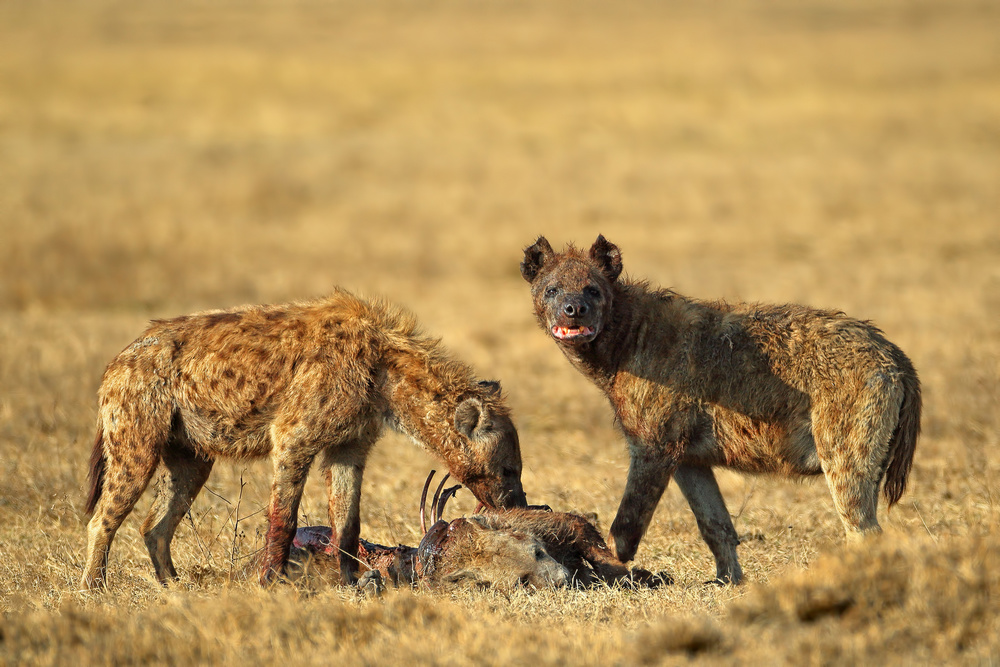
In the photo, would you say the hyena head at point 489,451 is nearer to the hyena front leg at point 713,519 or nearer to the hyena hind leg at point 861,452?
the hyena front leg at point 713,519

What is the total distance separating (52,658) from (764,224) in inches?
769

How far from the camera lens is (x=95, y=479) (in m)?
7.11

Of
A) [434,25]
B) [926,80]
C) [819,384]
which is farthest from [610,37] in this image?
[819,384]

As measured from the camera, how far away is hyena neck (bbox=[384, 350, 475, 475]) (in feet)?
22.6

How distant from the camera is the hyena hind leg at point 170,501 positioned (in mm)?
7109

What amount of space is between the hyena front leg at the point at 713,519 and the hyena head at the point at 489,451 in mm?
1068

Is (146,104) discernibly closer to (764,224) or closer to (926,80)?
(764,224)

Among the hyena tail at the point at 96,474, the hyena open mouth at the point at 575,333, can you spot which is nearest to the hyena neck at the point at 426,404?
the hyena open mouth at the point at 575,333

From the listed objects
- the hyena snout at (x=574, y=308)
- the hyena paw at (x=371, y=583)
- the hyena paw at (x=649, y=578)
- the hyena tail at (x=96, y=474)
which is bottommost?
the hyena paw at (x=371, y=583)

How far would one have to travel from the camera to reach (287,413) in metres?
6.72

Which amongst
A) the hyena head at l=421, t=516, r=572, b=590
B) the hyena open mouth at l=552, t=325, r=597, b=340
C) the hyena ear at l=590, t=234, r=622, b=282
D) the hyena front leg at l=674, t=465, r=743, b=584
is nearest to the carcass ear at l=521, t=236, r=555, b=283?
the hyena ear at l=590, t=234, r=622, b=282

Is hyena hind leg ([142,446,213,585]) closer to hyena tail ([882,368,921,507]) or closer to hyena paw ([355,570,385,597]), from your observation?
hyena paw ([355,570,385,597])

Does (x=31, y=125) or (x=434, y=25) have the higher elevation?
(x=434, y=25)

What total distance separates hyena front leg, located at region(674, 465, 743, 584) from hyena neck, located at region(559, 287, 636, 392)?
2.55ft
